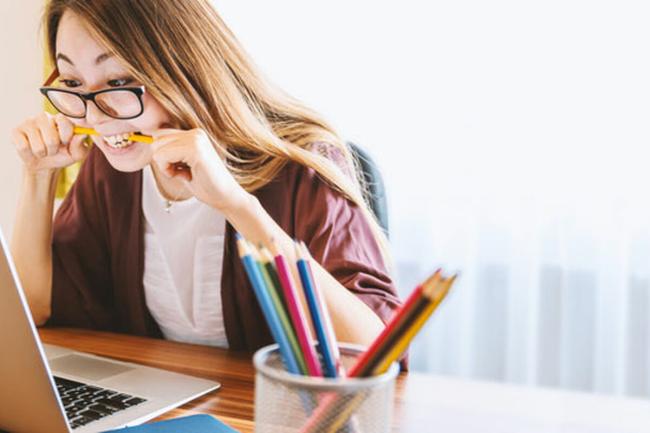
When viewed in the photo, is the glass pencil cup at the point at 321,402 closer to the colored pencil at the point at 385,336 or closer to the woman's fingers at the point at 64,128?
the colored pencil at the point at 385,336

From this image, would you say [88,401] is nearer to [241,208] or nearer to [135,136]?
[241,208]

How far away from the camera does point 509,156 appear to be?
6.51ft

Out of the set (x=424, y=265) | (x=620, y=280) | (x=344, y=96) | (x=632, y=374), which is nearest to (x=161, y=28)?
(x=344, y=96)

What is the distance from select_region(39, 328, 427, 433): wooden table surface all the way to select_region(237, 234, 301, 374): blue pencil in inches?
11.5

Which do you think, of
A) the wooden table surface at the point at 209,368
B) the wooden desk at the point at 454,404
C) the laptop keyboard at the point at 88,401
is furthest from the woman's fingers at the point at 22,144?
the laptop keyboard at the point at 88,401

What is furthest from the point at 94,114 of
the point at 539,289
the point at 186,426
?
the point at 539,289

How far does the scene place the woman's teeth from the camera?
1.17m

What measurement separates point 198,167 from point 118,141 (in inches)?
11.1

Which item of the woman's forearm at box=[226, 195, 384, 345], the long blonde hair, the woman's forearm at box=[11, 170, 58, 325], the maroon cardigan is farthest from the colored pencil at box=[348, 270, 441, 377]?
the woman's forearm at box=[11, 170, 58, 325]

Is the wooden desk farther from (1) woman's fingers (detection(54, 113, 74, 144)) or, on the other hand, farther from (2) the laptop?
(1) woman's fingers (detection(54, 113, 74, 144))

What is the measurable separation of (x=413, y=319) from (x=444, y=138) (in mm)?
1706

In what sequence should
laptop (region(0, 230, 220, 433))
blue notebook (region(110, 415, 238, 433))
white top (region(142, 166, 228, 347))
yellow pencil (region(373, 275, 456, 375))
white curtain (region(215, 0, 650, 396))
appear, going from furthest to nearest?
white curtain (region(215, 0, 650, 396))
white top (region(142, 166, 228, 347))
blue notebook (region(110, 415, 238, 433))
laptop (region(0, 230, 220, 433))
yellow pencil (region(373, 275, 456, 375))

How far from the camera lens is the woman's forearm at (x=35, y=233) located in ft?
4.26

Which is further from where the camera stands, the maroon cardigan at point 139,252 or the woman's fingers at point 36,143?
the woman's fingers at point 36,143
